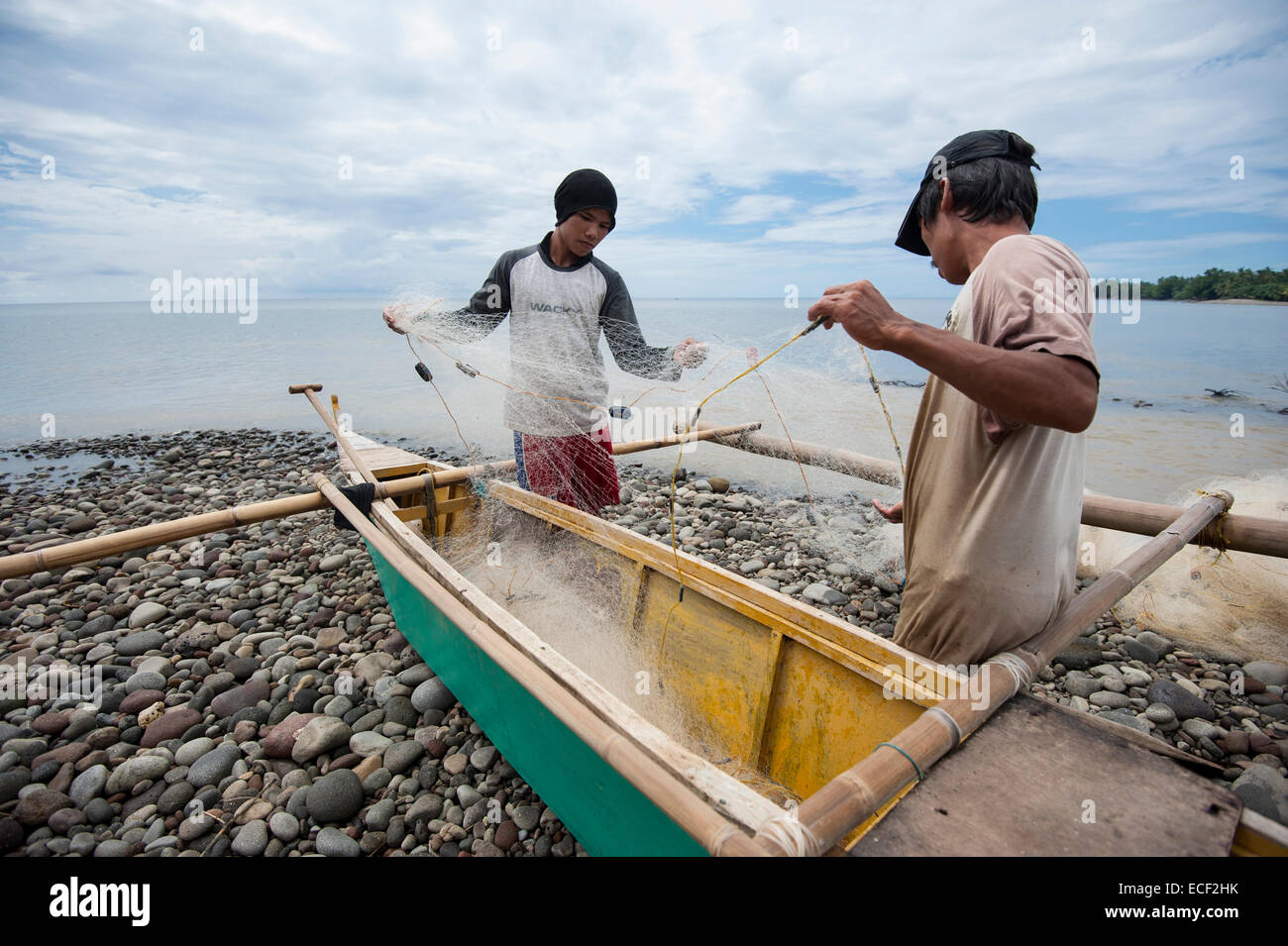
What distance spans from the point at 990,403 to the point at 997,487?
408 millimetres

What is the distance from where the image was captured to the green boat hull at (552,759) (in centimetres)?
195

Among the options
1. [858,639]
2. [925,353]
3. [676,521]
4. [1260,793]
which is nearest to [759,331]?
[858,639]

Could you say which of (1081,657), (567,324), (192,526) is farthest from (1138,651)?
(192,526)

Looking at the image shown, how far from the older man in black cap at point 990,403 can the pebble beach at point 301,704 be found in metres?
0.66

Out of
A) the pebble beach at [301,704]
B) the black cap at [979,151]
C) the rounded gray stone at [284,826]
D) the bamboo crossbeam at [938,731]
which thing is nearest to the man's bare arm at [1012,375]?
the black cap at [979,151]

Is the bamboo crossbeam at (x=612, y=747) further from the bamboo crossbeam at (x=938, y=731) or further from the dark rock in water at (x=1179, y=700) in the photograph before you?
the dark rock in water at (x=1179, y=700)

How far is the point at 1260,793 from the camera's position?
3064 millimetres

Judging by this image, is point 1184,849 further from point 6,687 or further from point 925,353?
point 6,687

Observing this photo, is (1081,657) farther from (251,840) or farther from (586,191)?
(251,840)

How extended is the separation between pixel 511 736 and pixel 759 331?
2421 mm

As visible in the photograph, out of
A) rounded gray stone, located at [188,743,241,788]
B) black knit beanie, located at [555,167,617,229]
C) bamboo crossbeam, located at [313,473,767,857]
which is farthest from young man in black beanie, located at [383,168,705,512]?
rounded gray stone, located at [188,743,241,788]

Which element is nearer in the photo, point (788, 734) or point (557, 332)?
point (788, 734)

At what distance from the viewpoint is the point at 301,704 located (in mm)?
4039
